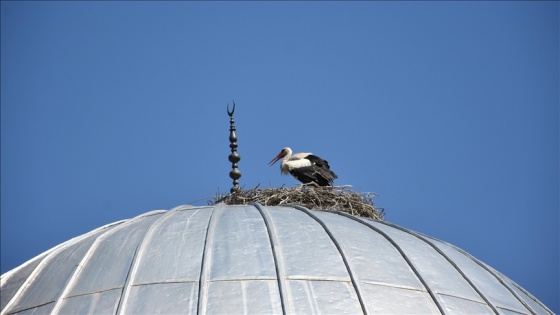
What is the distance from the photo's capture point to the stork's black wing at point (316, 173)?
20422mm

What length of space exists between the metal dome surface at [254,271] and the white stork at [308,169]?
13.5 ft

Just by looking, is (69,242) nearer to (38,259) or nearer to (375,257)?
(38,259)

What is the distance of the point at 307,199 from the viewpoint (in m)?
17.6

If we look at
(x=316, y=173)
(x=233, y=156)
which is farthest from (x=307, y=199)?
(x=316, y=173)

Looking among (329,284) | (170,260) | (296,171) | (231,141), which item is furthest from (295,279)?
(296,171)

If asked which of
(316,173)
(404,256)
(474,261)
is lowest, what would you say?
(474,261)

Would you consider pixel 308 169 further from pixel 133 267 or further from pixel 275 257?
pixel 133 267

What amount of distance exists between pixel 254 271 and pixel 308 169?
7.11 metres

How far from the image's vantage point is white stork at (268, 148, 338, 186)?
20.5 m

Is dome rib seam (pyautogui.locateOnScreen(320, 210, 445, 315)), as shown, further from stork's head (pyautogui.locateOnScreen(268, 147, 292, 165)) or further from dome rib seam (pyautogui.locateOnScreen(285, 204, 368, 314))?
stork's head (pyautogui.locateOnScreen(268, 147, 292, 165))

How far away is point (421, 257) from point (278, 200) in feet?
8.84

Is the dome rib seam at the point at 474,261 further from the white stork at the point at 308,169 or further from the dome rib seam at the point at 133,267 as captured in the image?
the white stork at the point at 308,169

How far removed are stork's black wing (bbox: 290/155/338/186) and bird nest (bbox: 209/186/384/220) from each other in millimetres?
2476

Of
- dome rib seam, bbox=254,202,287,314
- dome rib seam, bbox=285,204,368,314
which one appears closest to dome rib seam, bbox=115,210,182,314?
dome rib seam, bbox=254,202,287,314
